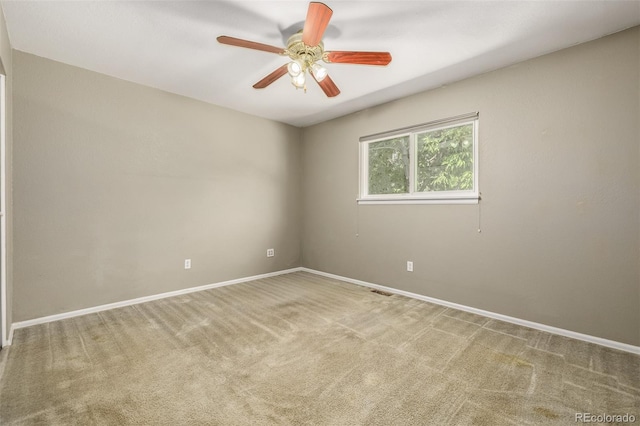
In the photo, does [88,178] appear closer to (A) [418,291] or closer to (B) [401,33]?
(B) [401,33]

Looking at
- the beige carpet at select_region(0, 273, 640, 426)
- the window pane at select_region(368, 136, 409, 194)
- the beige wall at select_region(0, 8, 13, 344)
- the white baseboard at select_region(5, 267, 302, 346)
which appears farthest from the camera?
the window pane at select_region(368, 136, 409, 194)

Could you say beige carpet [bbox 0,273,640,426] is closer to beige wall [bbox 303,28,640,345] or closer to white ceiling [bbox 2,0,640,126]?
beige wall [bbox 303,28,640,345]

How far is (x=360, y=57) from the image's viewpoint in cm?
205

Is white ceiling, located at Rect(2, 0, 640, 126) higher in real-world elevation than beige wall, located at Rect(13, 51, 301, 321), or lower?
higher

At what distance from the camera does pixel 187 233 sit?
364cm

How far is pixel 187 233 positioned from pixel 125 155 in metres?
1.12

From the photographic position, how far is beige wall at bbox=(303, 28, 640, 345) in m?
2.20

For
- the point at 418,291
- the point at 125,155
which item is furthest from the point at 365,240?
the point at 125,155

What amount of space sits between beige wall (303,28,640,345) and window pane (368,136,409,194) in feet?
0.98

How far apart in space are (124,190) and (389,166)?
3.22 meters

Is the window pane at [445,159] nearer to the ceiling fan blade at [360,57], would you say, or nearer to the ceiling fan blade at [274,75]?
the ceiling fan blade at [360,57]

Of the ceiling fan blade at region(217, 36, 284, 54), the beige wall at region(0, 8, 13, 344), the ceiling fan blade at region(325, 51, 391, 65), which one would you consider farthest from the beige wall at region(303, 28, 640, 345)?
the beige wall at region(0, 8, 13, 344)

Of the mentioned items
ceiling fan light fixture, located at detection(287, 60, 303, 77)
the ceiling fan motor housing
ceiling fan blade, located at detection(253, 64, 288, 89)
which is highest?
the ceiling fan motor housing

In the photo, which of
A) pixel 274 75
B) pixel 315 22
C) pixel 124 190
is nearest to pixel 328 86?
pixel 274 75
